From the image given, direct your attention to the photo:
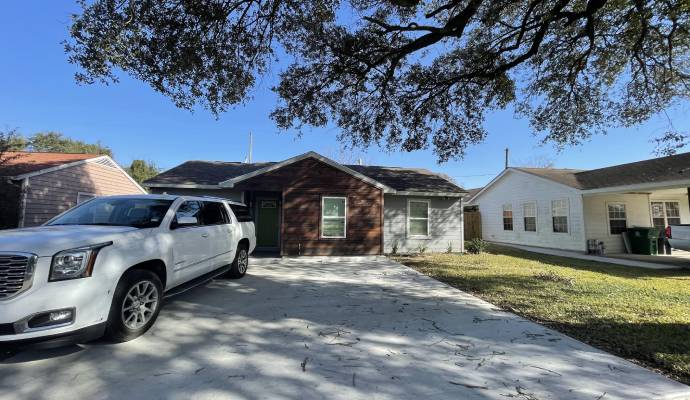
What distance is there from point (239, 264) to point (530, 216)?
16.2m

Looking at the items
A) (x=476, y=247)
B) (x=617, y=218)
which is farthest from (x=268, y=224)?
(x=617, y=218)

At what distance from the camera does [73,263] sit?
133 inches

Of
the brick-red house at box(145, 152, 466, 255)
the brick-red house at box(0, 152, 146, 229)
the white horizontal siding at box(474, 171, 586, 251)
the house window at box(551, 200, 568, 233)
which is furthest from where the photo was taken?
the house window at box(551, 200, 568, 233)

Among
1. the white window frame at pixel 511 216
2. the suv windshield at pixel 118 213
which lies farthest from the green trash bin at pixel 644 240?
the suv windshield at pixel 118 213

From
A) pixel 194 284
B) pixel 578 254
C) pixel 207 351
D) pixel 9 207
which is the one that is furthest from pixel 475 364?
pixel 9 207

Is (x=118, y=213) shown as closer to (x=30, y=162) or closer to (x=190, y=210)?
(x=190, y=210)

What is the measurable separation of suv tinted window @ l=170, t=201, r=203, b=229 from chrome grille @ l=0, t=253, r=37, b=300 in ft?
6.52

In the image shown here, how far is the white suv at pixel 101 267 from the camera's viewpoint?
3.12 m

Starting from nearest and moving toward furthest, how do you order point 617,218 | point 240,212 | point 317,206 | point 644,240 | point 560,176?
point 240,212 → point 317,206 → point 644,240 → point 617,218 → point 560,176

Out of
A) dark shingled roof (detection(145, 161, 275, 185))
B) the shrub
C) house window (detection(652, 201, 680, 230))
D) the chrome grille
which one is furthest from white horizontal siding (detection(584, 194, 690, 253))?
the chrome grille

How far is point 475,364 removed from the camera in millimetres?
3689

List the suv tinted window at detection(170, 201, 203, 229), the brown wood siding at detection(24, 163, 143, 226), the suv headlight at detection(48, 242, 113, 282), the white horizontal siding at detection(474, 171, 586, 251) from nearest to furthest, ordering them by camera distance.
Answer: the suv headlight at detection(48, 242, 113, 282), the suv tinted window at detection(170, 201, 203, 229), the brown wood siding at detection(24, 163, 143, 226), the white horizontal siding at detection(474, 171, 586, 251)

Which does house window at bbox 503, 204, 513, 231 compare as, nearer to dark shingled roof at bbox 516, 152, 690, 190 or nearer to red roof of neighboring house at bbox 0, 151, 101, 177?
dark shingled roof at bbox 516, 152, 690, 190

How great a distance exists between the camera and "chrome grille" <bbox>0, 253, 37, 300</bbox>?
3.09 metres
